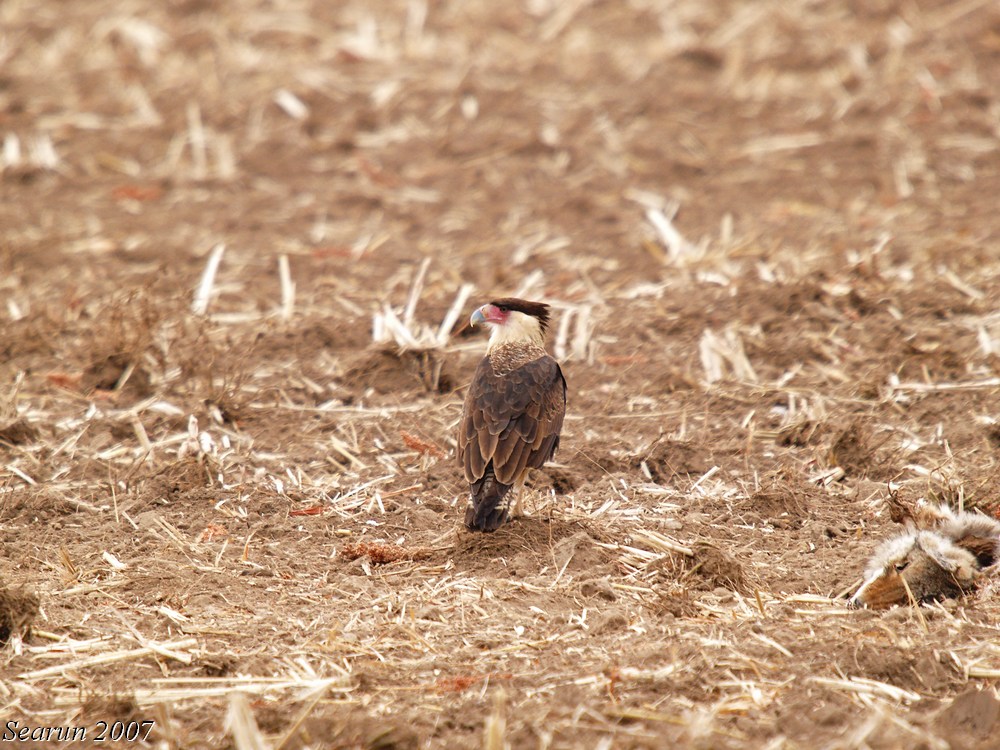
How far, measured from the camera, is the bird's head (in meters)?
7.09

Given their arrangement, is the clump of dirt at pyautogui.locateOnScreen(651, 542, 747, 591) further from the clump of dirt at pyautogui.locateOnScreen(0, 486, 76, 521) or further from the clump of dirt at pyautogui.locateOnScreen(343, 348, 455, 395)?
the clump of dirt at pyautogui.locateOnScreen(0, 486, 76, 521)

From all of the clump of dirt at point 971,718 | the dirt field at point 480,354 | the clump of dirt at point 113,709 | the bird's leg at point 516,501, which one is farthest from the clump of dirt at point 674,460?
the clump of dirt at point 113,709

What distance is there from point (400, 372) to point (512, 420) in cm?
179

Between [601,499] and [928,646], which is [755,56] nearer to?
[601,499]

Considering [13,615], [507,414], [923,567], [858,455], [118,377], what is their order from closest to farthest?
[13,615]
[923,567]
[507,414]
[858,455]
[118,377]

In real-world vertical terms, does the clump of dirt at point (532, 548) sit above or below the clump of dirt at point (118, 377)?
above

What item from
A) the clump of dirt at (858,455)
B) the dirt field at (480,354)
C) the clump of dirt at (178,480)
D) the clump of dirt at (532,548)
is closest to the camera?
the dirt field at (480,354)

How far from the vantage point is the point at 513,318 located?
714 cm

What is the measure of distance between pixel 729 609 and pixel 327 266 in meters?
5.58

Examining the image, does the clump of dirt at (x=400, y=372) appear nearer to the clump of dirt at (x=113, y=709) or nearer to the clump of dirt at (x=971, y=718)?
the clump of dirt at (x=113, y=709)

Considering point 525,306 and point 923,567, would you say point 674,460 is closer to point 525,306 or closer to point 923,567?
point 525,306

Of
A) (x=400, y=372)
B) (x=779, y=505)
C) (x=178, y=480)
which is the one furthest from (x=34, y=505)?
(x=779, y=505)

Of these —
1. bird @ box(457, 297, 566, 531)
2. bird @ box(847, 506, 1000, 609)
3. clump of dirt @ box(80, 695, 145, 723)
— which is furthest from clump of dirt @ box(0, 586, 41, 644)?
bird @ box(847, 506, 1000, 609)

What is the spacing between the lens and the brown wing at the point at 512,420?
636cm
